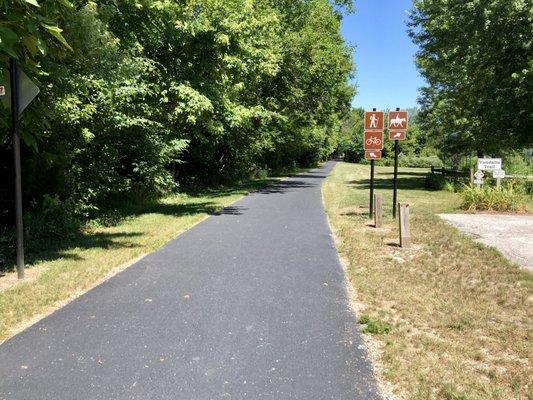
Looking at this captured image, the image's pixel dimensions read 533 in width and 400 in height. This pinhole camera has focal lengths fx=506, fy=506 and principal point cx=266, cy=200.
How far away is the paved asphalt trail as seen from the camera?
154 inches

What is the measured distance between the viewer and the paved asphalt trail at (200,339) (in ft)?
12.9

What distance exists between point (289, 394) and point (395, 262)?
5.12m

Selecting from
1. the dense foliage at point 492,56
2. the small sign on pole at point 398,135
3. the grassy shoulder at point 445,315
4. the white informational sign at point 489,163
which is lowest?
the grassy shoulder at point 445,315

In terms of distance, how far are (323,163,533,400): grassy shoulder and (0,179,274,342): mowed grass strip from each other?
364 centimetres

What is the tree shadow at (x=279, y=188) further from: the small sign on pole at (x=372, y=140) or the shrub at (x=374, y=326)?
the shrub at (x=374, y=326)

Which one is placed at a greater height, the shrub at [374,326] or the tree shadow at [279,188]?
the shrub at [374,326]

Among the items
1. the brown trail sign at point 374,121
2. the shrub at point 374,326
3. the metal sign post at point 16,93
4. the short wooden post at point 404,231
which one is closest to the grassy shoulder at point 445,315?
the shrub at point 374,326

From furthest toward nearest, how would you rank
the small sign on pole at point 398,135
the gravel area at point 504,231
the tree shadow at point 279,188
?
the tree shadow at point 279,188 → the small sign on pole at point 398,135 → the gravel area at point 504,231

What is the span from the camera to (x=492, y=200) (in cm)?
1620

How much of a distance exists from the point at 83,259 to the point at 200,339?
4242 millimetres

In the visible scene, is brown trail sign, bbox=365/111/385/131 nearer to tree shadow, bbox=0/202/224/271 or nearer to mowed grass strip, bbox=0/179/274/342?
mowed grass strip, bbox=0/179/274/342

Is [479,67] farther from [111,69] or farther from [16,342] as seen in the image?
[16,342]

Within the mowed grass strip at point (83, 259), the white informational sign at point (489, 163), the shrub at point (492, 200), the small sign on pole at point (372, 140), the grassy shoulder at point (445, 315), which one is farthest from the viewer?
the white informational sign at point (489, 163)

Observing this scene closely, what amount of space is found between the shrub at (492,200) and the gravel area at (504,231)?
0.98 meters
